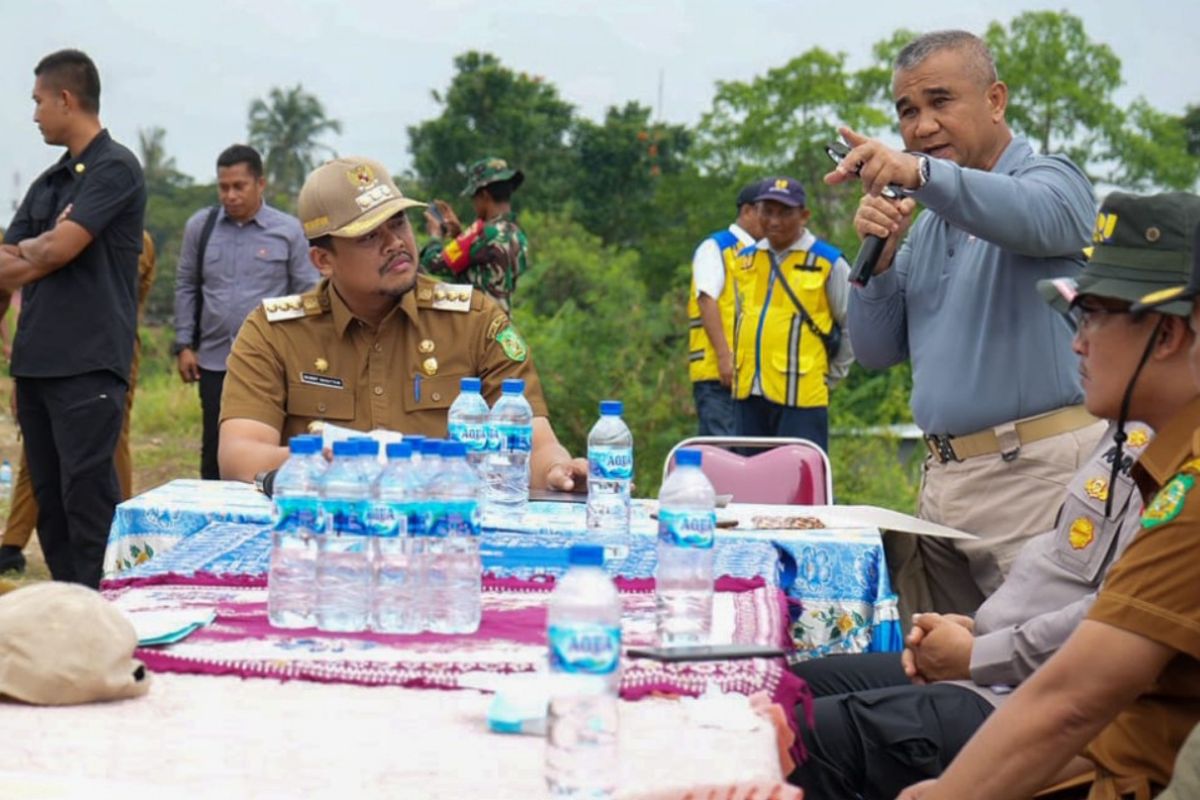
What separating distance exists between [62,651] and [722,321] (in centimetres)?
618

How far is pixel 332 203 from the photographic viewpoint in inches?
165

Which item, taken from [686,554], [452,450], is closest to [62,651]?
[452,450]

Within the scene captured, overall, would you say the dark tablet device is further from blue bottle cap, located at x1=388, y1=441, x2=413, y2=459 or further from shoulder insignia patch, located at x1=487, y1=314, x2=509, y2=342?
shoulder insignia patch, located at x1=487, y1=314, x2=509, y2=342

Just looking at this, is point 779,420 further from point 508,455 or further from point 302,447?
point 302,447

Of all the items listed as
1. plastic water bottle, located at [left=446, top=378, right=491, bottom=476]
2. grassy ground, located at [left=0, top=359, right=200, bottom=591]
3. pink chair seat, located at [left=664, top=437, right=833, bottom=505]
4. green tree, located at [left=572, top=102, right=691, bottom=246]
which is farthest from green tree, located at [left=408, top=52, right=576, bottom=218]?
plastic water bottle, located at [left=446, top=378, right=491, bottom=476]

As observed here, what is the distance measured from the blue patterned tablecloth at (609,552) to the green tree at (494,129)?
1880 cm

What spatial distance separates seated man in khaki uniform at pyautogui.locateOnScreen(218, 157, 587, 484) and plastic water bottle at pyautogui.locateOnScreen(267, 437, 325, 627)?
1.55 meters

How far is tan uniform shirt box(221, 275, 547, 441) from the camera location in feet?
13.8

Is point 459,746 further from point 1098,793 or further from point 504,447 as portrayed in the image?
point 504,447

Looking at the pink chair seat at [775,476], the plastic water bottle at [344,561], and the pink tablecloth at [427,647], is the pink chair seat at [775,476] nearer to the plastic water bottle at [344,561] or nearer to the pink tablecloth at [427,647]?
the pink tablecloth at [427,647]

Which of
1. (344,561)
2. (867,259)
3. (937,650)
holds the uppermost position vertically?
(867,259)

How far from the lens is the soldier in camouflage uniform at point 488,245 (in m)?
7.32

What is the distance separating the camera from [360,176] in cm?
426

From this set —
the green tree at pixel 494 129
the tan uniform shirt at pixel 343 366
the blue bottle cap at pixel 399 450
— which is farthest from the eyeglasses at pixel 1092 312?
the green tree at pixel 494 129
